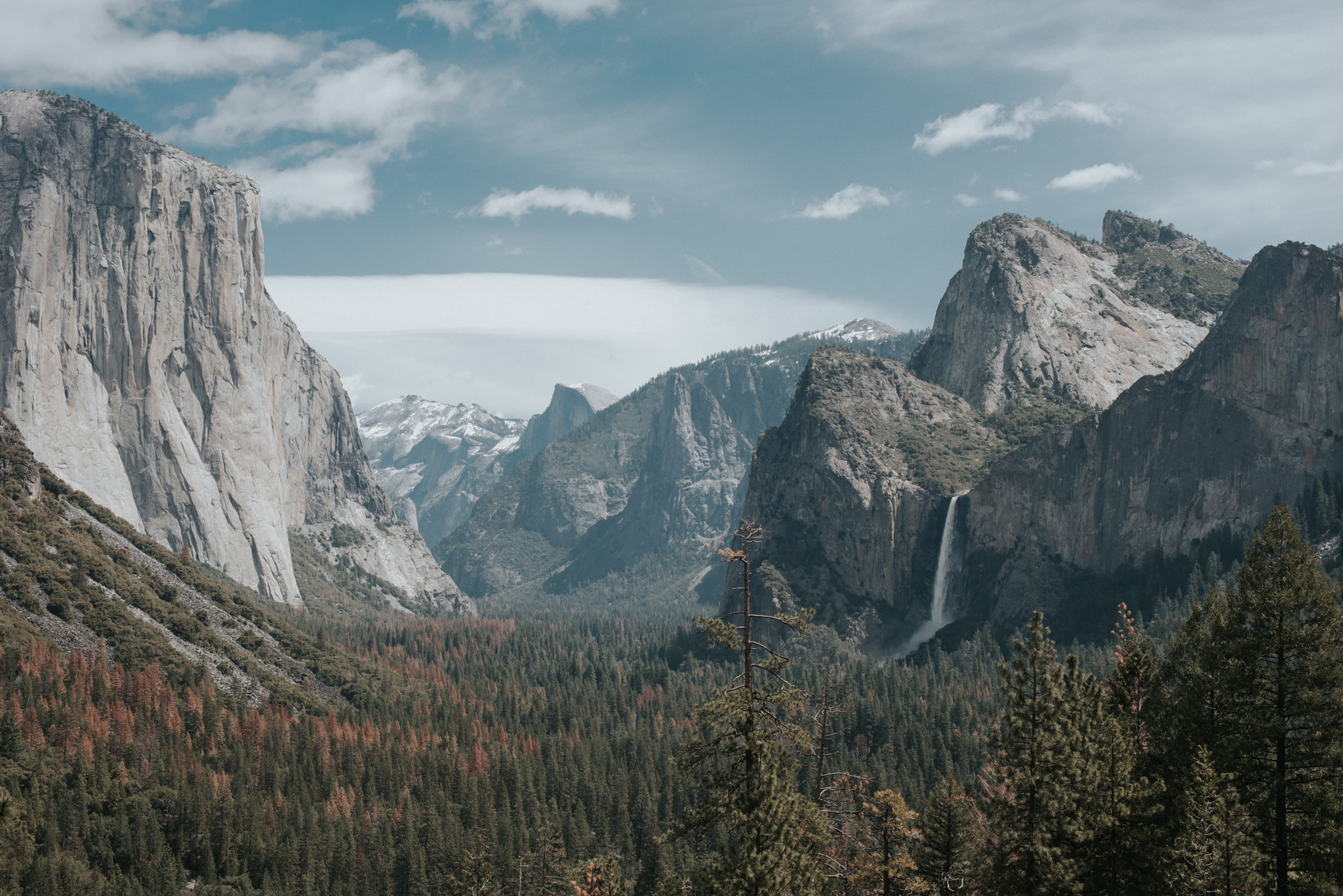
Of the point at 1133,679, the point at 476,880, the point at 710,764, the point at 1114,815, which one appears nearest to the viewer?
the point at 1114,815

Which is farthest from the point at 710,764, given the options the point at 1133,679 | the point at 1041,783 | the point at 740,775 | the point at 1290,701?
the point at 1290,701

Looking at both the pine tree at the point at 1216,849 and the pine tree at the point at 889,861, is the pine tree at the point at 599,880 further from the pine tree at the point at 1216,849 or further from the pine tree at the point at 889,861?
the pine tree at the point at 1216,849

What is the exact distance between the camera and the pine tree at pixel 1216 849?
108ft

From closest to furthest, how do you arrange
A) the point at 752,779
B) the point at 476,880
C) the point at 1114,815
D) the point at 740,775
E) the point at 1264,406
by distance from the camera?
the point at 752,779, the point at 740,775, the point at 1114,815, the point at 476,880, the point at 1264,406

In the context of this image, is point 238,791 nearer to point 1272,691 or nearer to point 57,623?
point 57,623

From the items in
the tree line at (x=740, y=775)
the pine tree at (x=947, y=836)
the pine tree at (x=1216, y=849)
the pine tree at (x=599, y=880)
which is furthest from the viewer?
the pine tree at (x=599, y=880)

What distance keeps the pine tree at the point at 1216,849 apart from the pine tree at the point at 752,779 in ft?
39.3

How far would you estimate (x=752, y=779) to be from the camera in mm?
33406

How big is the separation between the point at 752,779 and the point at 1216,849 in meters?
15.2

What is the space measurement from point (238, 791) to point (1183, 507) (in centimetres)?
16957

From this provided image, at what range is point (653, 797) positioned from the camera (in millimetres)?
122812

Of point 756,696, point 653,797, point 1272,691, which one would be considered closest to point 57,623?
point 653,797

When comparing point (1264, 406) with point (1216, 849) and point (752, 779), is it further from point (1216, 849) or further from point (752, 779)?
point (752, 779)

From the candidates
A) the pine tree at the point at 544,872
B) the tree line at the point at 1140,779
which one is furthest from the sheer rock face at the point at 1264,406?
the tree line at the point at 1140,779
